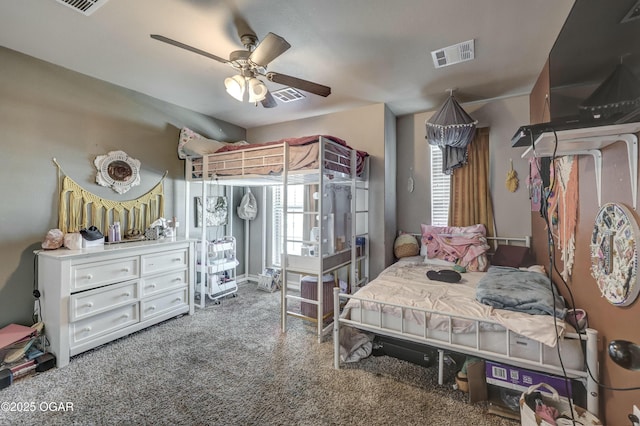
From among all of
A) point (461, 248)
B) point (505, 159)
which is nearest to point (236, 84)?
point (461, 248)

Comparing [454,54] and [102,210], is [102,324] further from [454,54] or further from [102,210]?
[454,54]

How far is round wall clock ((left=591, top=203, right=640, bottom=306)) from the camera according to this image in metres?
1.17

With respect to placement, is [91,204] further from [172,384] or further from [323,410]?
[323,410]

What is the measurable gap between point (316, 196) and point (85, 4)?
2445 mm

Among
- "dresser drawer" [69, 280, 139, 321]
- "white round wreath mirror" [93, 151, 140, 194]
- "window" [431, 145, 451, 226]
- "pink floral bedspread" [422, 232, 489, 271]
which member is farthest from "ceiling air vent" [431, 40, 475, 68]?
"dresser drawer" [69, 280, 139, 321]

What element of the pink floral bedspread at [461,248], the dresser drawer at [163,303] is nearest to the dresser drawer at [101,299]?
the dresser drawer at [163,303]

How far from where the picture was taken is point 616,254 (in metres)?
1.29

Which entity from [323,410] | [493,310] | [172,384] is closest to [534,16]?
[493,310]

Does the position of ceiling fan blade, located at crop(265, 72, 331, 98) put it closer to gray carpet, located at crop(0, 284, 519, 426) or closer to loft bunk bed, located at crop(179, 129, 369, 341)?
loft bunk bed, located at crop(179, 129, 369, 341)

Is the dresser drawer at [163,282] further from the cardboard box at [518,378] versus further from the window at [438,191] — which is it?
the window at [438,191]

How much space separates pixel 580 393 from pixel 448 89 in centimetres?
300

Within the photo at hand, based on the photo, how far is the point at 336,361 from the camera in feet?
7.49

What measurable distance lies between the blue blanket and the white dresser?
10.5 ft

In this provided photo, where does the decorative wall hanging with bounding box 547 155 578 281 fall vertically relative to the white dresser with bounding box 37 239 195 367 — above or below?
above
